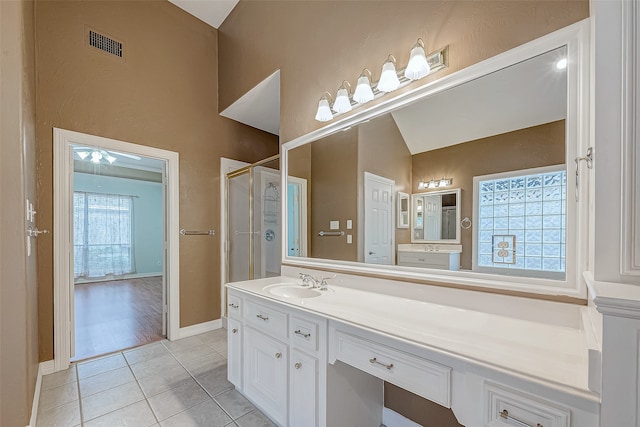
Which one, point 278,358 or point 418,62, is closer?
point 418,62

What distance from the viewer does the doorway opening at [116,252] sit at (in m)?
3.05

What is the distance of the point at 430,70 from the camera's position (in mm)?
1445

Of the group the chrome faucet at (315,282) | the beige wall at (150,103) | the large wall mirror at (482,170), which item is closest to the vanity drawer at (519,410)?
the large wall mirror at (482,170)

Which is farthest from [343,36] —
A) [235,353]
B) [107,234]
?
[107,234]

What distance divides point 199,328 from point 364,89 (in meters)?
3.06

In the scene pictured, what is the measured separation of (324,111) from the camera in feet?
6.51

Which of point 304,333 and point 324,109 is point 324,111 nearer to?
point 324,109

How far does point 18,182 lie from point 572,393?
2.36 m

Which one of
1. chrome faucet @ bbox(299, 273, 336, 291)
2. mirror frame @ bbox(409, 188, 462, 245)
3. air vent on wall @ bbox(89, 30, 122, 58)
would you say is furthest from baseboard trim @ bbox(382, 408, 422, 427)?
air vent on wall @ bbox(89, 30, 122, 58)

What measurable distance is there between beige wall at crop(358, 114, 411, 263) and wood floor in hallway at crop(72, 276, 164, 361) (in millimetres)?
2755

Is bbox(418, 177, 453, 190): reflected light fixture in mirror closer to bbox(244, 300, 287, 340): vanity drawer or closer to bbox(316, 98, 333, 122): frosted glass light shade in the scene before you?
bbox(316, 98, 333, 122): frosted glass light shade

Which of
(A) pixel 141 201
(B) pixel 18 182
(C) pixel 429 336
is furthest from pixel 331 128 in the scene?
(A) pixel 141 201

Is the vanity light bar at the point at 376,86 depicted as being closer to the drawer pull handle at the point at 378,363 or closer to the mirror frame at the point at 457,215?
the mirror frame at the point at 457,215

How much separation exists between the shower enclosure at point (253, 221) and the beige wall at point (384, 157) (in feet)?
3.55
